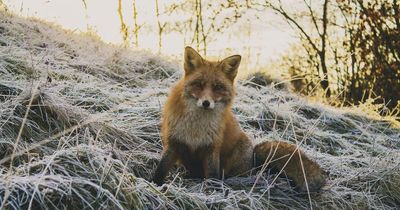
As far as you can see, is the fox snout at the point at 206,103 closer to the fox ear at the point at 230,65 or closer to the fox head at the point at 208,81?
the fox head at the point at 208,81

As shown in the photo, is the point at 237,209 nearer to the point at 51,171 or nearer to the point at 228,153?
the point at 228,153

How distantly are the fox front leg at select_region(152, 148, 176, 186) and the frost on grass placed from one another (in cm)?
8

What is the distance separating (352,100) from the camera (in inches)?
400

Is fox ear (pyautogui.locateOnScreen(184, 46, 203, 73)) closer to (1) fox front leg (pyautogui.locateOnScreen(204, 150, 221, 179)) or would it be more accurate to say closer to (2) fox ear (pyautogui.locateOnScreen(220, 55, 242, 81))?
(2) fox ear (pyautogui.locateOnScreen(220, 55, 242, 81))

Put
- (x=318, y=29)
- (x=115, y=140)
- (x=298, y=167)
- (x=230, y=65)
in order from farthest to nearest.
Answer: (x=318, y=29) < (x=230, y=65) < (x=298, y=167) < (x=115, y=140)

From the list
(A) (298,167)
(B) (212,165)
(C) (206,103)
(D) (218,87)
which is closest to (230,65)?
(D) (218,87)

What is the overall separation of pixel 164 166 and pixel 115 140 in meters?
0.47

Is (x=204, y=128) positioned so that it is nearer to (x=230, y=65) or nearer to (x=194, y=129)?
(x=194, y=129)

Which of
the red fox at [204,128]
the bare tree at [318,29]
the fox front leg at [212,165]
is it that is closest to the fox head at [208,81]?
the red fox at [204,128]

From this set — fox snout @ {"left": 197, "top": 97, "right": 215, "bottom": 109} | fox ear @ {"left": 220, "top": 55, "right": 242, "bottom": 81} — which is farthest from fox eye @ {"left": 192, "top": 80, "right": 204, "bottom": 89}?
fox ear @ {"left": 220, "top": 55, "right": 242, "bottom": 81}

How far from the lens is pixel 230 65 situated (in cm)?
378

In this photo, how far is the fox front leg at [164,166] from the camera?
346 centimetres

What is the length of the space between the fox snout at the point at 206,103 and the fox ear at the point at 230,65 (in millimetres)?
383

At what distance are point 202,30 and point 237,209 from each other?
26.2 ft
